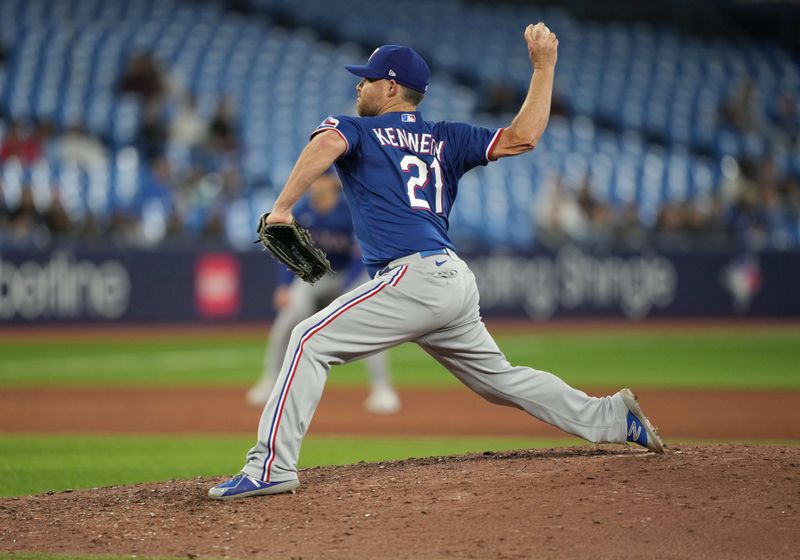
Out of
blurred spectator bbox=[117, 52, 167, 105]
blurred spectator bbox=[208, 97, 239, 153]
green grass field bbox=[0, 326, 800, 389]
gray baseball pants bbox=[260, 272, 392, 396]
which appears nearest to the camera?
gray baseball pants bbox=[260, 272, 392, 396]

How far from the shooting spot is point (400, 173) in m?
5.16

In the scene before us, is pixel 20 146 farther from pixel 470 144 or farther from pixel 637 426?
pixel 637 426

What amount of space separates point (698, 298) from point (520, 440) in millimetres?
11789

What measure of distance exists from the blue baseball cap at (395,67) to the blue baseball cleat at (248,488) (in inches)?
71.3

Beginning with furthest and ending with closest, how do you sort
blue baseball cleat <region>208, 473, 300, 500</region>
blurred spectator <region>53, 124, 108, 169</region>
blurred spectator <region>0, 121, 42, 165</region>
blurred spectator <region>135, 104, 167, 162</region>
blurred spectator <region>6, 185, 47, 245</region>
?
blurred spectator <region>135, 104, 167, 162</region>, blurred spectator <region>53, 124, 108, 169</region>, blurred spectator <region>0, 121, 42, 165</region>, blurred spectator <region>6, 185, 47, 245</region>, blue baseball cleat <region>208, 473, 300, 500</region>

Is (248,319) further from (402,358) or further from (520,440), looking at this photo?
(520,440)

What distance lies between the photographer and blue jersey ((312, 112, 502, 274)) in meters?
5.14

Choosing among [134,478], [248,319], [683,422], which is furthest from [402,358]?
[134,478]

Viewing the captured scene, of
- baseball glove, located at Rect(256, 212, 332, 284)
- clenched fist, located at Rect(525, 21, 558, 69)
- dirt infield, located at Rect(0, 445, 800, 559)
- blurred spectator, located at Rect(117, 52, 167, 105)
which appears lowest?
dirt infield, located at Rect(0, 445, 800, 559)

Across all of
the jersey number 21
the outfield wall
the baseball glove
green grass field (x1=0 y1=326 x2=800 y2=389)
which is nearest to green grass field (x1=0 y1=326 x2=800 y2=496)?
green grass field (x1=0 y1=326 x2=800 y2=389)

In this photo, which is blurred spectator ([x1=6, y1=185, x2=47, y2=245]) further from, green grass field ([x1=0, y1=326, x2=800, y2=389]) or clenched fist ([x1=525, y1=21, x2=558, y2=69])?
clenched fist ([x1=525, y1=21, x2=558, y2=69])

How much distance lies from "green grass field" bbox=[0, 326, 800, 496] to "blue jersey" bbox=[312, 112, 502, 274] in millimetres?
2436

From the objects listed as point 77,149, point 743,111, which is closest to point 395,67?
point 77,149

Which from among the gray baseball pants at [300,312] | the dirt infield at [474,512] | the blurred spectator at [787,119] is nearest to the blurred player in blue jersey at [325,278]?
the gray baseball pants at [300,312]
